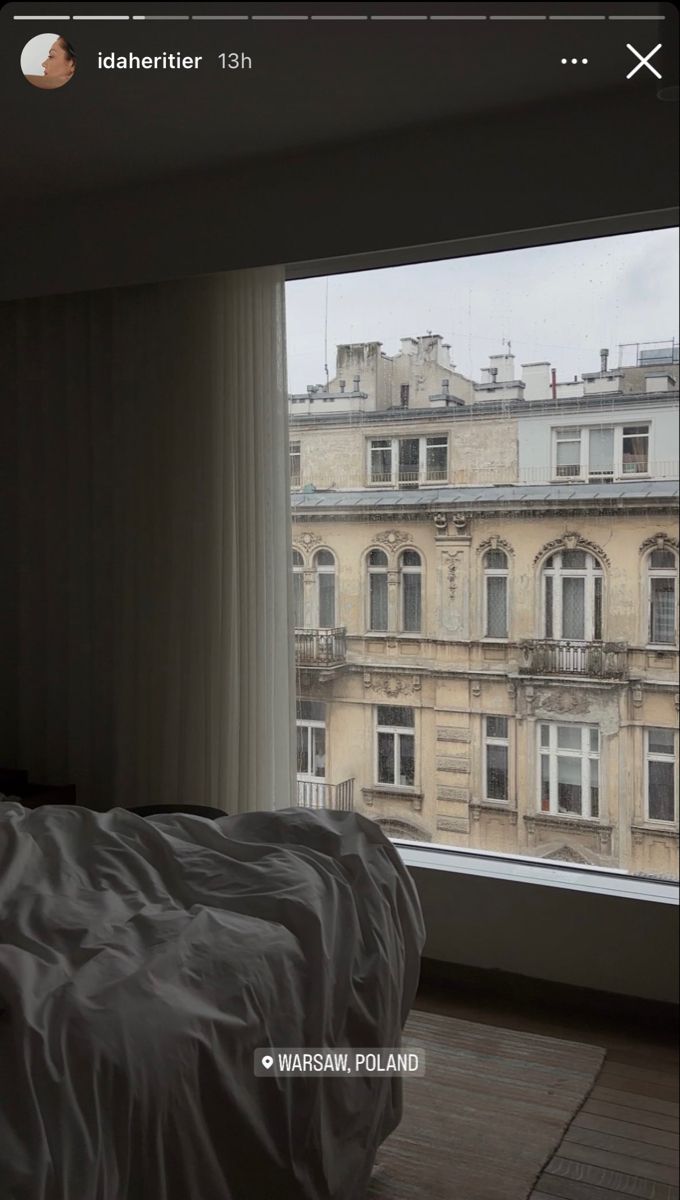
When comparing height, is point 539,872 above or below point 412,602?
below

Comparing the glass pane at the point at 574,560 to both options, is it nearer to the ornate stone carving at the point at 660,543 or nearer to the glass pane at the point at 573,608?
the glass pane at the point at 573,608

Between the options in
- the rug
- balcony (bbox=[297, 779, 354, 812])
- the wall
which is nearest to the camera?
the rug

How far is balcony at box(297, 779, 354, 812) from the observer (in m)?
3.68

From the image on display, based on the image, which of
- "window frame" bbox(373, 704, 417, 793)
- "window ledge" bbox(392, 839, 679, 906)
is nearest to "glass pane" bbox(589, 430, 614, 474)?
"window frame" bbox(373, 704, 417, 793)

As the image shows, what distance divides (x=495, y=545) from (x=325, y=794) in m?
1.12

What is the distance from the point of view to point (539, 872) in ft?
10.9

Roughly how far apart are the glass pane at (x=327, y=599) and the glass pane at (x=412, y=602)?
11.3 inches

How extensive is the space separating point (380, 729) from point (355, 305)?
151 centimetres

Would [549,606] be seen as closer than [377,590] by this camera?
Yes

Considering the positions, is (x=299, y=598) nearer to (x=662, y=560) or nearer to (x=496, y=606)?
(x=496, y=606)

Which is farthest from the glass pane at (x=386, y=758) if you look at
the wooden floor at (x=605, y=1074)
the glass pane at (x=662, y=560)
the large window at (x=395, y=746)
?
the glass pane at (x=662, y=560)

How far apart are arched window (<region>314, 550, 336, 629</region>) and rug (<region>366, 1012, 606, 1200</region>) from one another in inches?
54.3

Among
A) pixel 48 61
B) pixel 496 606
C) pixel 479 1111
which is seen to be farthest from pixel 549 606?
pixel 48 61

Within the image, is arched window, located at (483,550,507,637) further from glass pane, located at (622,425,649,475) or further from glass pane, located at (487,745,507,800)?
glass pane, located at (622,425,649,475)
